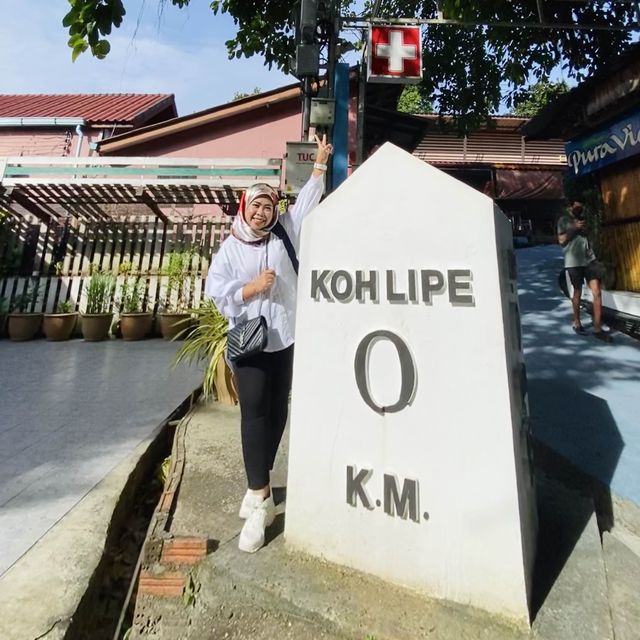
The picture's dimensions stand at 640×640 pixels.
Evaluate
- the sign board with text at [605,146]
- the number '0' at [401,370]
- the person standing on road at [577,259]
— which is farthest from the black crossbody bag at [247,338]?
the sign board with text at [605,146]

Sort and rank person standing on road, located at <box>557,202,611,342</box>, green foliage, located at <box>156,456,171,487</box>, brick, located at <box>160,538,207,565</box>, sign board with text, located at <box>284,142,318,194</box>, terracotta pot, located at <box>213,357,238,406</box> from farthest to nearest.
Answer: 1. person standing on road, located at <box>557,202,611,342</box>
2. sign board with text, located at <box>284,142,318,194</box>
3. terracotta pot, located at <box>213,357,238,406</box>
4. green foliage, located at <box>156,456,171,487</box>
5. brick, located at <box>160,538,207,565</box>

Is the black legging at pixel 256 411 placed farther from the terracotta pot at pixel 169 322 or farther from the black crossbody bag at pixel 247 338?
the terracotta pot at pixel 169 322

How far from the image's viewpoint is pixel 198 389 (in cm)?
404

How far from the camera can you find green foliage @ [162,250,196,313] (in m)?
7.08

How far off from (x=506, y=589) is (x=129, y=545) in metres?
1.77

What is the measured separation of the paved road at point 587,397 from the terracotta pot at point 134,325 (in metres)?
5.23

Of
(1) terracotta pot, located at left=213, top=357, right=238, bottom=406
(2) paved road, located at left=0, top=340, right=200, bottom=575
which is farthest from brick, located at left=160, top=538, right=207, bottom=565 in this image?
(1) terracotta pot, located at left=213, top=357, right=238, bottom=406

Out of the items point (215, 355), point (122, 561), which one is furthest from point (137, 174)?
point (122, 561)

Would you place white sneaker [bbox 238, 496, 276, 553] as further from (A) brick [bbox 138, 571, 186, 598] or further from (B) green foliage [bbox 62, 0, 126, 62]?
(B) green foliage [bbox 62, 0, 126, 62]

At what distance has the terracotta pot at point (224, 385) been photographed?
12.0ft

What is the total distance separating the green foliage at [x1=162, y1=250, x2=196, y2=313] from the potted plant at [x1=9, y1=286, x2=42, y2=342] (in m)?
1.90

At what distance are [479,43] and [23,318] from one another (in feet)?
27.8

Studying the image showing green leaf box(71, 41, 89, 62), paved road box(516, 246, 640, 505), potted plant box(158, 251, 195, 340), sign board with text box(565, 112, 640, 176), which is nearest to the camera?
paved road box(516, 246, 640, 505)

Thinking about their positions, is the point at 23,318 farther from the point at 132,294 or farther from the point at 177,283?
Answer: the point at 177,283
